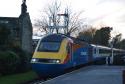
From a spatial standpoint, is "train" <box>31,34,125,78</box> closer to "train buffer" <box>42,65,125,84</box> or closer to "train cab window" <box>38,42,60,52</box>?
"train cab window" <box>38,42,60,52</box>

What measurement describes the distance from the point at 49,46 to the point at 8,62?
11.6 ft

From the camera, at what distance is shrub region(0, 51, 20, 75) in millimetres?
33334

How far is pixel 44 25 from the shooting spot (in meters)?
90.1

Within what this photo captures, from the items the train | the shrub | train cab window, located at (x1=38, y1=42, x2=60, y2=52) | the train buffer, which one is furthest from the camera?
train cab window, located at (x1=38, y1=42, x2=60, y2=52)

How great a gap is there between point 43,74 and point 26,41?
36.8 m

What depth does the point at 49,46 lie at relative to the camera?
1393 inches

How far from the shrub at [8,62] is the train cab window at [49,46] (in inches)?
83.5

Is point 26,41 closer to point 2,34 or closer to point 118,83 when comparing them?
point 2,34

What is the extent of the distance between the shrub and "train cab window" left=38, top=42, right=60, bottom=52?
2122 millimetres

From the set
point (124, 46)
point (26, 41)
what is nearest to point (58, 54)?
point (26, 41)

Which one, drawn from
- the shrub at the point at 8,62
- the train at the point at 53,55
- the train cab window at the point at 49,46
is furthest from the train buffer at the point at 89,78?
the shrub at the point at 8,62

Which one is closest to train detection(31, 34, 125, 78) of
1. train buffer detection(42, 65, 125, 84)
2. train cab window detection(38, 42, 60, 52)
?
train cab window detection(38, 42, 60, 52)

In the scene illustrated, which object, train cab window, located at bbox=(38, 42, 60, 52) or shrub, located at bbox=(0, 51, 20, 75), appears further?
train cab window, located at bbox=(38, 42, 60, 52)

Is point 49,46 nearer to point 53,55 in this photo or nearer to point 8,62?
point 53,55
